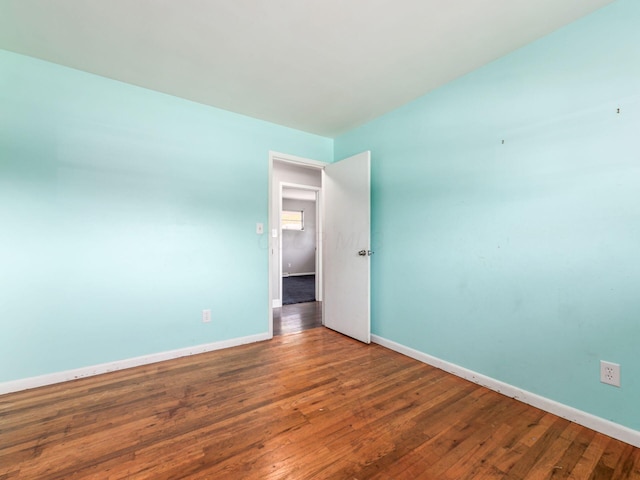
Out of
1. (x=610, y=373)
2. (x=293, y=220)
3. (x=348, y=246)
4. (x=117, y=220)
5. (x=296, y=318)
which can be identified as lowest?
(x=296, y=318)

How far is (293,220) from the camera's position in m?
8.30

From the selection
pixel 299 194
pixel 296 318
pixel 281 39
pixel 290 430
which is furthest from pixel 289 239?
pixel 290 430

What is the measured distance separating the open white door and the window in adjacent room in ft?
15.7

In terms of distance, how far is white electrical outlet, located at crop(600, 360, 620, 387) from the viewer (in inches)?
58.9

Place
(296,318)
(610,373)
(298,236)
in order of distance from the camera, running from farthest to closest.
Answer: (298,236)
(296,318)
(610,373)

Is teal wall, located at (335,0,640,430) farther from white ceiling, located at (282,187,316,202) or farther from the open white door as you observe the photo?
white ceiling, located at (282,187,316,202)

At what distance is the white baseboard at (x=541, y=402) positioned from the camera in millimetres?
1471

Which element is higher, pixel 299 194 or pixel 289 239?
pixel 299 194

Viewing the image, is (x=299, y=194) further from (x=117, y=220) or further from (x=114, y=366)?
(x=114, y=366)

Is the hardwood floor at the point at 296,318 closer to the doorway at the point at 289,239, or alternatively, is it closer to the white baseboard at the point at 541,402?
the doorway at the point at 289,239

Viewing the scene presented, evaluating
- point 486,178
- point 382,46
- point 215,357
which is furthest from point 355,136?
point 215,357

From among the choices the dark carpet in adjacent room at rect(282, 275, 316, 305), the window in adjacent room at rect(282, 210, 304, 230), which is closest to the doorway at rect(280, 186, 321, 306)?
the window in adjacent room at rect(282, 210, 304, 230)

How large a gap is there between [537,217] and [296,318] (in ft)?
9.92

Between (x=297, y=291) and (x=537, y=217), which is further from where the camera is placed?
(x=297, y=291)
